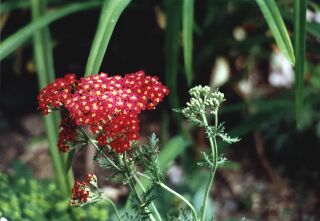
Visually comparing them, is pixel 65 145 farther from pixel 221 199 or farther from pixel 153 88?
pixel 221 199

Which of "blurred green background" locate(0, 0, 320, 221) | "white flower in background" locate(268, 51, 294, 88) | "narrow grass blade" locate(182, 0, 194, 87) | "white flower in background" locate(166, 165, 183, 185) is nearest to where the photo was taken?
"narrow grass blade" locate(182, 0, 194, 87)

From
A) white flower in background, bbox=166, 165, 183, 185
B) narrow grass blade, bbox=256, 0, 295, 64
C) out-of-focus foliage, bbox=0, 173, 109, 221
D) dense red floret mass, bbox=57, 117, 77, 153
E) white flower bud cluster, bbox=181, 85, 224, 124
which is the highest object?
narrow grass blade, bbox=256, 0, 295, 64

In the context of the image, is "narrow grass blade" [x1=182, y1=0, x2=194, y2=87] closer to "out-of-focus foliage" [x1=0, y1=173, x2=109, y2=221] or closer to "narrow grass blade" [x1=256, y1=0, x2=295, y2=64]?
"narrow grass blade" [x1=256, y1=0, x2=295, y2=64]

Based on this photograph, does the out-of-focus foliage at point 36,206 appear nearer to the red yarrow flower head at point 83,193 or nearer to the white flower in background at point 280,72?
the red yarrow flower head at point 83,193

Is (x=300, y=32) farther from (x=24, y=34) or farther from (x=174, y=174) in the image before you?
(x=174, y=174)

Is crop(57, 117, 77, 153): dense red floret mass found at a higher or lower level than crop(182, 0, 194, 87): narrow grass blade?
lower

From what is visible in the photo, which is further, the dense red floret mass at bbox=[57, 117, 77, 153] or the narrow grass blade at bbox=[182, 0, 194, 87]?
the narrow grass blade at bbox=[182, 0, 194, 87]

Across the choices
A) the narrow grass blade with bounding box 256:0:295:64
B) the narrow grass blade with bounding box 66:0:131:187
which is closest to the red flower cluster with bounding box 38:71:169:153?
the narrow grass blade with bounding box 66:0:131:187

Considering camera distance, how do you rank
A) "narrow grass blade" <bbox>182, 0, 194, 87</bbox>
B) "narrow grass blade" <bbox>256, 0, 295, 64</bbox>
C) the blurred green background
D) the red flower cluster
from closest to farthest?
the red flower cluster < "narrow grass blade" <bbox>256, 0, 295, 64</bbox> < "narrow grass blade" <bbox>182, 0, 194, 87</bbox> < the blurred green background
